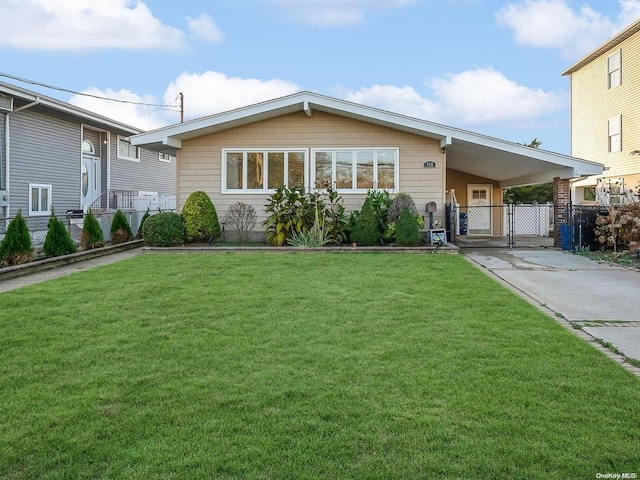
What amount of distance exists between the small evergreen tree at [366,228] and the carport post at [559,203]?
4.79 m

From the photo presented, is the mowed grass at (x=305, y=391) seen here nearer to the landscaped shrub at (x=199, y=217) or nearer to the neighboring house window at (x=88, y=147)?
the landscaped shrub at (x=199, y=217)

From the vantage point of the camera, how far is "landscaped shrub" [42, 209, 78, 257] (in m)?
10.5

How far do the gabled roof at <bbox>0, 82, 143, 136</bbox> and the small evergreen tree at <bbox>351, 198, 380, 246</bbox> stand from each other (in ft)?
31.3

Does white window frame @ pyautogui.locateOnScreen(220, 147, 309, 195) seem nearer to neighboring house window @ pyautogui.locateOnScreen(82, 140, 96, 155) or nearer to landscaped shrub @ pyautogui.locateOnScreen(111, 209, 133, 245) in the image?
landscaped shrub @ pyautogui.locateOnScreen(111, 209, 133, 245)

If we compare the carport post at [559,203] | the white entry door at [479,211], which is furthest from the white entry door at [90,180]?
the carport post at [559,203]

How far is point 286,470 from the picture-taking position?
2.47 m

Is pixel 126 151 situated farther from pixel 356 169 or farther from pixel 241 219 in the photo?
pixel 356 169

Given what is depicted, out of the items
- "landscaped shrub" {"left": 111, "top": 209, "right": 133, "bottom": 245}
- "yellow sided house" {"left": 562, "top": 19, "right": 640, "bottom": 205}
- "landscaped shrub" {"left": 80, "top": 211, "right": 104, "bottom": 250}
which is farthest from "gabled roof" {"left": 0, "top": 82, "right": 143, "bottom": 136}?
"yellow sided house" {"left": 562, "top": 19, "right": 640, "bottom": 205}

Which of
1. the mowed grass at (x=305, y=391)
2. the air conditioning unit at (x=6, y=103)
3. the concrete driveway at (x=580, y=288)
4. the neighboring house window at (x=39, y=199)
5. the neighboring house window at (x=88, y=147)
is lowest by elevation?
the mowed grass at (x=305, y=391)

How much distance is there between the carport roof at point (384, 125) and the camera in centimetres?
1271

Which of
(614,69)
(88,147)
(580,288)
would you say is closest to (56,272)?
(580,288)

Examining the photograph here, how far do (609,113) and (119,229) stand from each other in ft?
63.8

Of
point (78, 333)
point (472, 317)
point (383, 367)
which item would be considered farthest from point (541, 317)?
point (78, 333)

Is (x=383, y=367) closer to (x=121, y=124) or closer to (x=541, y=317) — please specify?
(x=541, y=317)
